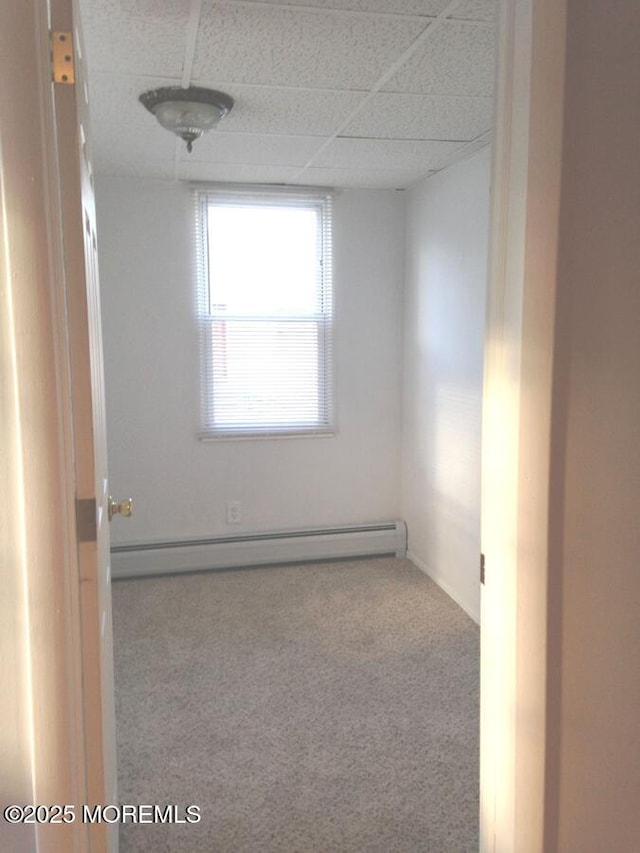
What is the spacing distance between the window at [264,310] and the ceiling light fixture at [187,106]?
1356 millimetres

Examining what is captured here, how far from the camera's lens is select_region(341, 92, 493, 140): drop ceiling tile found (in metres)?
2.46

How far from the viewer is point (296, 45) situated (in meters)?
1.98

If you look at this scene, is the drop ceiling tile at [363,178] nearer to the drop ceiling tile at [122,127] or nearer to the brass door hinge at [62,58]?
the drop ceiling tile at [122,127]

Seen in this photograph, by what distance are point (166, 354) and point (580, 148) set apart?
9.97ft

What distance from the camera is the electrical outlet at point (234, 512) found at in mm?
4070

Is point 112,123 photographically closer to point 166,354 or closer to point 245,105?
point 245,105

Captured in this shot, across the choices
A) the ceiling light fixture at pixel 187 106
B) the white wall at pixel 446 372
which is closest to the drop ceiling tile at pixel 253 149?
the ceiling light fixture at pixel 187 106

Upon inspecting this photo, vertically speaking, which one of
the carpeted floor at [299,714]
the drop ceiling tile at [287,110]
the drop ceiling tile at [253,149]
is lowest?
the carpeted floor at [299,714]

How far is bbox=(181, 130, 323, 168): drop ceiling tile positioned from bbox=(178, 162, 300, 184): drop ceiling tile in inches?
3.3

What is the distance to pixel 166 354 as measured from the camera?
3887 mm

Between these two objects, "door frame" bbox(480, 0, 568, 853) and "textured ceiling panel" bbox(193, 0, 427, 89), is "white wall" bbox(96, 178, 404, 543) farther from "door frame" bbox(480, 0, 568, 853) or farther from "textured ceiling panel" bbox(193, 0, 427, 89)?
"door frame" bbox(480, 0, 568, 853)

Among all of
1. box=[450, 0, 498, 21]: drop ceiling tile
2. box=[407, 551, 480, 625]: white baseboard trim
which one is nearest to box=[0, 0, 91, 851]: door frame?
box=[450, 0, 498, 21]: drop ceiling tile

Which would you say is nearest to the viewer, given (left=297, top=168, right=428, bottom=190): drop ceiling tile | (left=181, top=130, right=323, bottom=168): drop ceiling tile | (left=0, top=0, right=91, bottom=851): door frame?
(left=0, top=0, right=91, bottom=851): door frame

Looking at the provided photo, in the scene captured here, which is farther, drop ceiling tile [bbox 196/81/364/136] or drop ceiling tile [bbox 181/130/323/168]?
drop ceiling tile [bbox 181/130/323/168]
